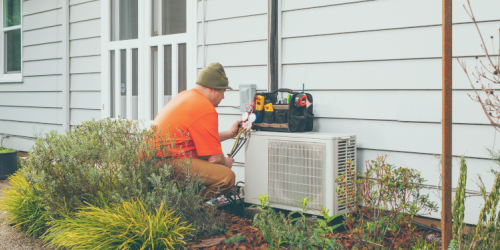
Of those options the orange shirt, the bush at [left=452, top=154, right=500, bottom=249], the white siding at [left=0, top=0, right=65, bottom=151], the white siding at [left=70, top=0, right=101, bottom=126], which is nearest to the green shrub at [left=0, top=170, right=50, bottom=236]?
the orange shirt

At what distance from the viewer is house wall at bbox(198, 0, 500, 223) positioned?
8.61ft

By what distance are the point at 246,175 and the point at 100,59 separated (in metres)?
3.13

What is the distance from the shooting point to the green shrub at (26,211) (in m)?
2.91

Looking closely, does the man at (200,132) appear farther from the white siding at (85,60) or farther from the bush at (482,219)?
the white siding at (85,60)

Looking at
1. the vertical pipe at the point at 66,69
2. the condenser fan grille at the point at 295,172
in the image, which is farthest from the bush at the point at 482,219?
the vertical pipe at the point at 66,69

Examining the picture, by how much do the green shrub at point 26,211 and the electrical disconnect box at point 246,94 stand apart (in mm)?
1831

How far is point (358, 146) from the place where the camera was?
3098 millimetres

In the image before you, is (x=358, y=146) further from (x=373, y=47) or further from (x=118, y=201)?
(x=118, y=201)

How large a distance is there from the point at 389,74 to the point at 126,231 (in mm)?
2079

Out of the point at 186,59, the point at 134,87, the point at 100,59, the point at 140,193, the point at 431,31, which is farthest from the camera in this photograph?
the point at 100,59

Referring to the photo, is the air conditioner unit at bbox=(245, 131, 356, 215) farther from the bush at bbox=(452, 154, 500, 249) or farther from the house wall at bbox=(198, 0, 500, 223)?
the bush at bbox=(452, 154, 500, 249)

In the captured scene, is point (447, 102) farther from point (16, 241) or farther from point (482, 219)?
point (16, 241)

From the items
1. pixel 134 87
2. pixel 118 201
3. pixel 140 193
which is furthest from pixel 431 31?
pixel 134 87

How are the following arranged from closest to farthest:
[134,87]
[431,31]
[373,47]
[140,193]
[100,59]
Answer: [140,193]
[431,31]
[373,47]
[134,87]
[100,59]
